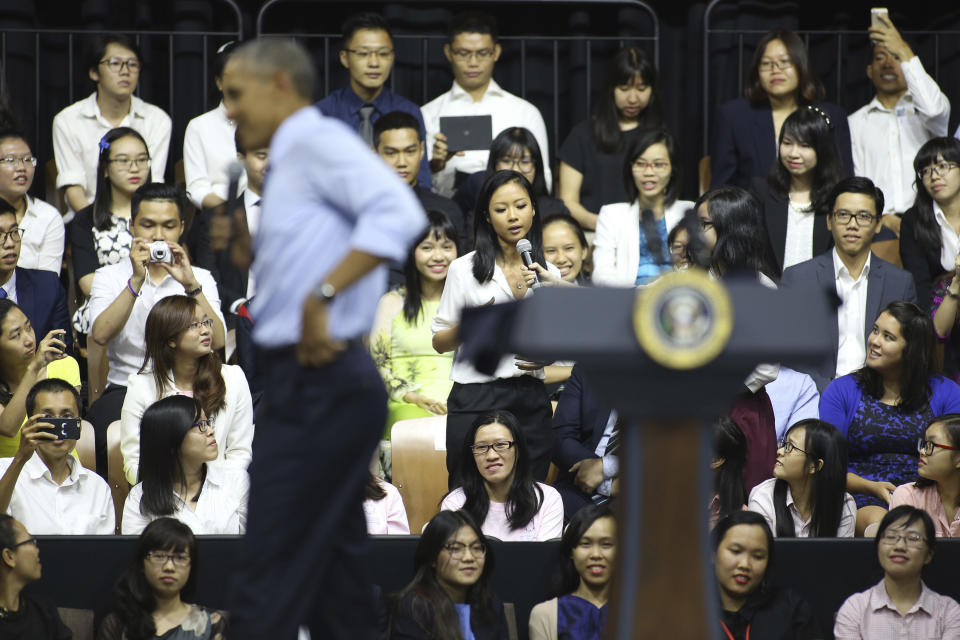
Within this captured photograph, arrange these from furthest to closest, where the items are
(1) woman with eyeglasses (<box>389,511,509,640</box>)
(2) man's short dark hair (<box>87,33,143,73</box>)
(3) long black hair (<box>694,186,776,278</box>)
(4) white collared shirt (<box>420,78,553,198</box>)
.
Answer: (4) white collared shirt (<box>420,78,553,198</box>)
(2) man's short dark hair (<box>87,33,143,73</box>)
(3) long black hair (<box>694,186,776,278</box>)
(1) woman with eyeglasses (<box>389,511,509,640</box>)

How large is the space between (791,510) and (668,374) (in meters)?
2.83

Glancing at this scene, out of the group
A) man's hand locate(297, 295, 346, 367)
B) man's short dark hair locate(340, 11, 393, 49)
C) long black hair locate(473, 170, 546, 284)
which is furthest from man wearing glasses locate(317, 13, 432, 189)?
man's hand locate(297, 295, 346, 367)

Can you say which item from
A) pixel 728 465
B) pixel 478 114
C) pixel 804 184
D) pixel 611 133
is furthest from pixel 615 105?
pixel 728 465

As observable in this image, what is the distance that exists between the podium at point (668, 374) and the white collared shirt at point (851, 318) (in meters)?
3.47

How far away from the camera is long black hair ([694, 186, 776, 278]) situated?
5.67 m

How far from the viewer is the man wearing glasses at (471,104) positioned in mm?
7152

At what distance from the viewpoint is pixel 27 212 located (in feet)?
21.9

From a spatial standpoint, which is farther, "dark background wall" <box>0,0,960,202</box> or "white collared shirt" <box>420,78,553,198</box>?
"dark background wall" <box>0,0,960,202</box>

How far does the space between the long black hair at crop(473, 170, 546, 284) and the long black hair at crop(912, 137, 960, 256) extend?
6.38 feet

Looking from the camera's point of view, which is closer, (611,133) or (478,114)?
(611,133)

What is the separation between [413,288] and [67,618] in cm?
210

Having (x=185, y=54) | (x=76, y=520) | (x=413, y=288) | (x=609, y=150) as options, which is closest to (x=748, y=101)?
(x=609, y=150)

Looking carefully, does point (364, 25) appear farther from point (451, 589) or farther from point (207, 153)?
point (451, 589)

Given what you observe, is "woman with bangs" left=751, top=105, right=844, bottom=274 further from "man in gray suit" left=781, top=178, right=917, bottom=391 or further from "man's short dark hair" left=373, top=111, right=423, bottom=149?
"man's short dark hair" left=373, top=111, right=423, bottom=149
